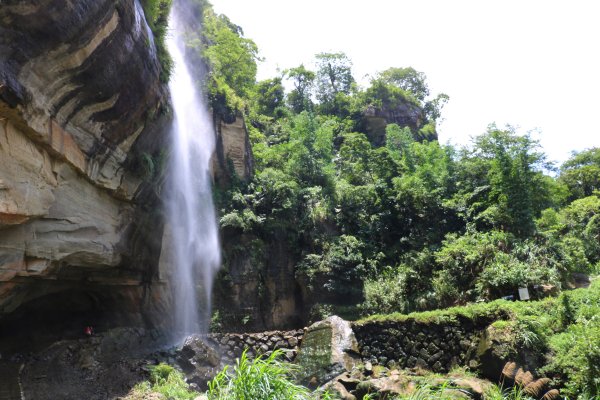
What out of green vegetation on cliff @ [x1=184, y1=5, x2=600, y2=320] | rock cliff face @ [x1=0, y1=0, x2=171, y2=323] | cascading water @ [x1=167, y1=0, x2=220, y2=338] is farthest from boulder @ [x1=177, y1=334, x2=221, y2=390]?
green vegetation on cliff @ [x1=184, y1=5, x2=600, y2=320]

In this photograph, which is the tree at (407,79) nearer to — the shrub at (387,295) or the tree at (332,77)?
the tree at (332,77)

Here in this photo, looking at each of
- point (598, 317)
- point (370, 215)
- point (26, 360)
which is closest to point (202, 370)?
point (26, 360)

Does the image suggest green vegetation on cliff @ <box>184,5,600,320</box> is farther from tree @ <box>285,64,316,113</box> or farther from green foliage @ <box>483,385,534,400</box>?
tree @ <box>285,64,316,113</box>

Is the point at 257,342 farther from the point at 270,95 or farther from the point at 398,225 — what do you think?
the point at 270,95

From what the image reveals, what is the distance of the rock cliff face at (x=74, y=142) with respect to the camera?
7004 mm

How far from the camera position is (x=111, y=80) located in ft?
28.8

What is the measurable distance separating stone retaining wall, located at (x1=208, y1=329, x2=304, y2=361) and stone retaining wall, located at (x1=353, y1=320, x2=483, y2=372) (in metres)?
1.82

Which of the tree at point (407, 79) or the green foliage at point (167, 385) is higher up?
the tree at point (407, 79)

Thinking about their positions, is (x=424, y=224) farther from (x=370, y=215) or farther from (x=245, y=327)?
(x=245, y=327)

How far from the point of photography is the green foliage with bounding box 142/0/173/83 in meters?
10.8

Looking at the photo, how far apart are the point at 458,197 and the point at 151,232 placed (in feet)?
42.4

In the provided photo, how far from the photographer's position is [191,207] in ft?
53.9

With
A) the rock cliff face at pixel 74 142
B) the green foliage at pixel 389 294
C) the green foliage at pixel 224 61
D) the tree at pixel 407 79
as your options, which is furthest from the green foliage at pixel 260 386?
the tree at pixel 407 79

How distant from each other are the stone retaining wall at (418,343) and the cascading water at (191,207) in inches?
257
